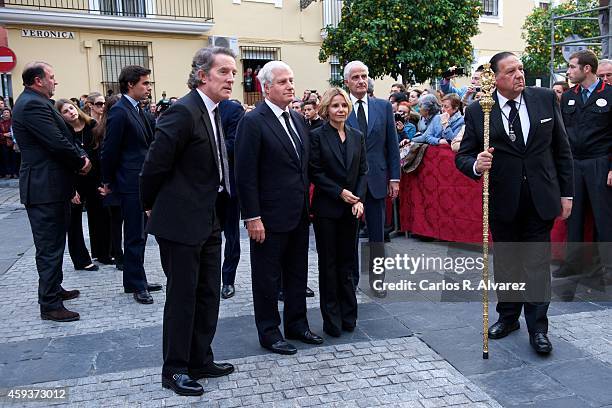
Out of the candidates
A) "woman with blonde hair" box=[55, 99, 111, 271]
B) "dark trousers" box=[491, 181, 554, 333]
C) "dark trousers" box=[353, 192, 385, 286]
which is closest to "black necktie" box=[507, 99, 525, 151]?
"dark trousers" box=[491, 181, 554, 333]

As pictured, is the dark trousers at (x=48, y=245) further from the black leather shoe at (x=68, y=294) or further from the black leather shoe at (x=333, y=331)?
the black leather shoe at (x=333, y=331)

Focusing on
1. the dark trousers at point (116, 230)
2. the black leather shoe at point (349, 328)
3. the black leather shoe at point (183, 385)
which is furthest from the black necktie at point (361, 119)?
the black leather shoe at point (183, 385)

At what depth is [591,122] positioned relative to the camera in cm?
579

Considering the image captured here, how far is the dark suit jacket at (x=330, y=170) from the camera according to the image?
473 centimetres

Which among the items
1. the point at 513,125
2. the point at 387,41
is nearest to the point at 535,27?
the point at 387,41

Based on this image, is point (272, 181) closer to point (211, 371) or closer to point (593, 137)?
point (211, 371)

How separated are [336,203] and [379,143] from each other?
3.82ft

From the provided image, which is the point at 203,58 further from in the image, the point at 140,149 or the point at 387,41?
the point at 387,41

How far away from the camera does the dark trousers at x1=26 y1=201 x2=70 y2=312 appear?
17.3 feet

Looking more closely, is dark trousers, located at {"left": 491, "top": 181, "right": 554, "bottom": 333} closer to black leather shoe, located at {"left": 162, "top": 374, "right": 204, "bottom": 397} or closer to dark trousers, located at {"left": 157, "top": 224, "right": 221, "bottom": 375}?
dark trousers, located at {"left": 157, "top": 224, "right": 221, "bottom": 375}

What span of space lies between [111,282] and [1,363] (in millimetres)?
2206

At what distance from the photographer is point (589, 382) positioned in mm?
3822

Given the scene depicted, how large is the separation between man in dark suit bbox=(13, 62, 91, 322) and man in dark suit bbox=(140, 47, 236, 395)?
6.19 ft

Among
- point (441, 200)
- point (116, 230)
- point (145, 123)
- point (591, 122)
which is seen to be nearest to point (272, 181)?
point (145, 123)
